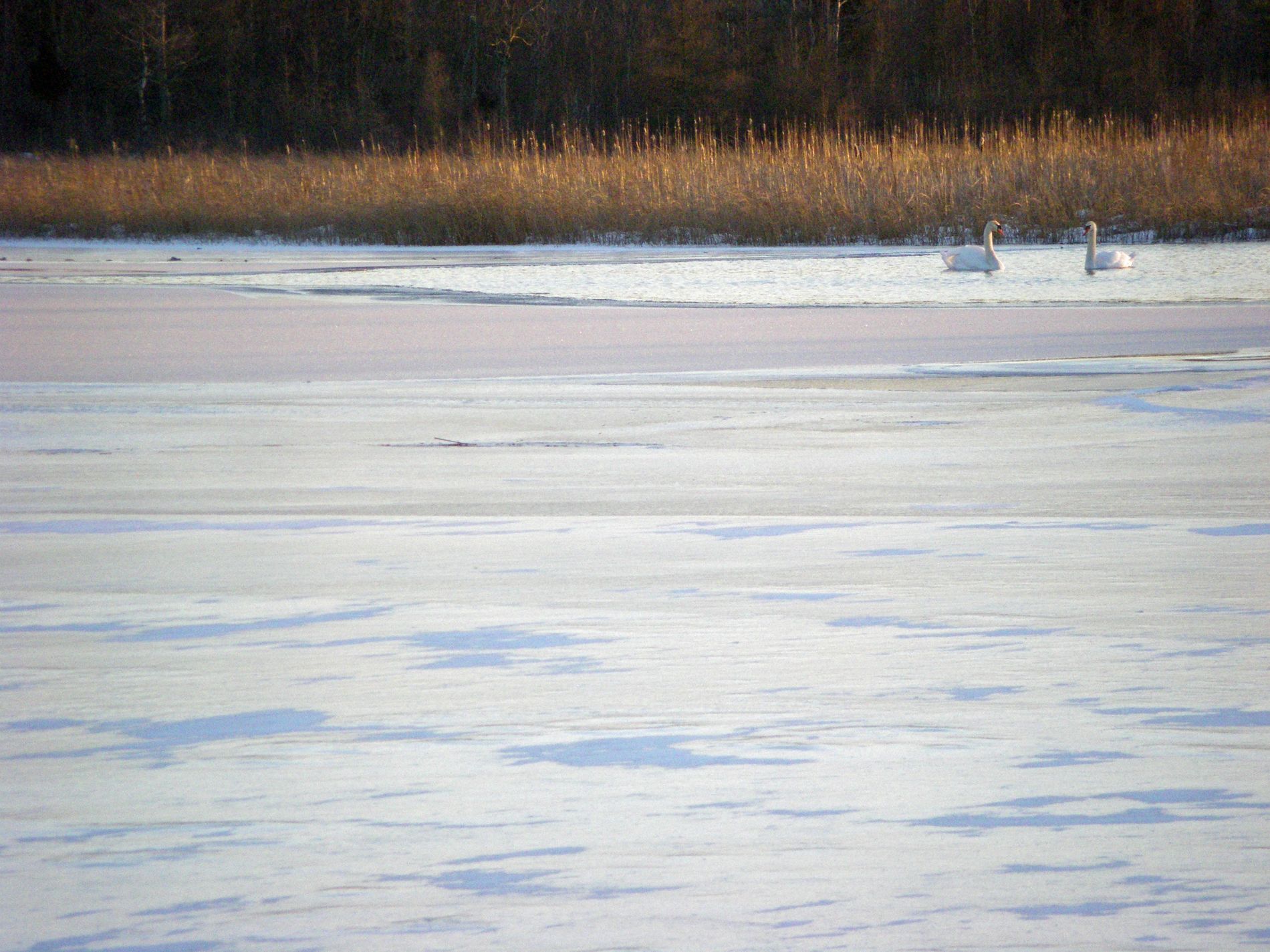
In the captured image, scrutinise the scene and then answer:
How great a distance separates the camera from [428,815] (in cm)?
158

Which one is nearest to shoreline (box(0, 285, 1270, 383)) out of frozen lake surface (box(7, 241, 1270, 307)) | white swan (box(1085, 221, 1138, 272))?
frozen lake surface (box(7, 241, 1270, 307))

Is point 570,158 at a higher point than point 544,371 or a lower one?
higher

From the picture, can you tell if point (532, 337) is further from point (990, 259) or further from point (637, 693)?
point (637, 693)

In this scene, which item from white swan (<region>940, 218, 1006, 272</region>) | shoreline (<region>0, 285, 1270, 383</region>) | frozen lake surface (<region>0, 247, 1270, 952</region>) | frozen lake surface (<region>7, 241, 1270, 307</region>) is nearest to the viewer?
frozen lake surface (<region>0, 247, 1270, 952</region>)

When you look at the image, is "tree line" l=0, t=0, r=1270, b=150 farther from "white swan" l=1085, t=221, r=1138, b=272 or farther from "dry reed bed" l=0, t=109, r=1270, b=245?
"white swan" l=1085, t=221, r=1138, b=272

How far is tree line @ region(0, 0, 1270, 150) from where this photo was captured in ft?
108

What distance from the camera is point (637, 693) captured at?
1.95m

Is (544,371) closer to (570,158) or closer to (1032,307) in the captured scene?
(1032,307)

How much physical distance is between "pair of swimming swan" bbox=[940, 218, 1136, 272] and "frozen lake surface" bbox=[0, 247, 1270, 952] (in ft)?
23.1

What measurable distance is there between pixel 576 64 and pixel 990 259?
2894 cm

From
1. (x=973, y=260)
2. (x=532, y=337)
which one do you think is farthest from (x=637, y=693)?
(x=973, y=260)

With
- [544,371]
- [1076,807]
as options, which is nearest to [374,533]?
[1076,807]

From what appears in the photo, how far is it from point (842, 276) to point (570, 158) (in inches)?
278

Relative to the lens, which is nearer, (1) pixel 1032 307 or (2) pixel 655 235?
(1) pixel 1032 307
